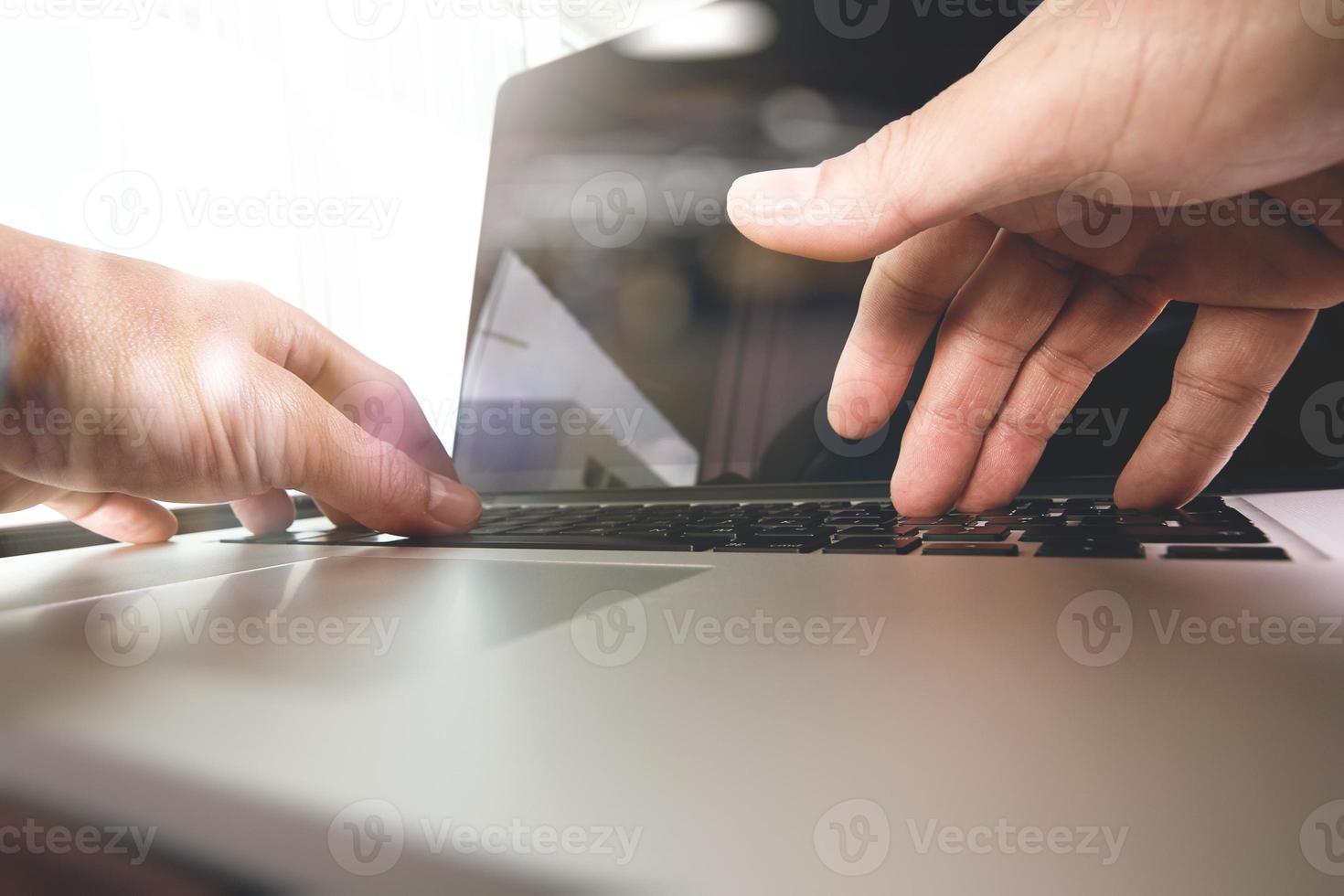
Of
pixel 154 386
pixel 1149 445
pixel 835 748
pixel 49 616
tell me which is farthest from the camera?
pixel 1149 445

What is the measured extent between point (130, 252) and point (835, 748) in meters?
1.97

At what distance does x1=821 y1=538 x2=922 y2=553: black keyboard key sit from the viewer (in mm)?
468

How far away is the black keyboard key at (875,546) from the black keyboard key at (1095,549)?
0.08m

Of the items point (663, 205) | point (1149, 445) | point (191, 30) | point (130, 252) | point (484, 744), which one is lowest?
point (484, 744)

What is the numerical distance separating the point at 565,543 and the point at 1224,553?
17.0 inches

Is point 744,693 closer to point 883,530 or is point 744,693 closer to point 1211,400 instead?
point 883,530

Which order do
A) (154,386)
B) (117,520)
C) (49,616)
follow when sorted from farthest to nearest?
(117,520) → (154,386) → (49,616)

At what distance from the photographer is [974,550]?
444 millimetres

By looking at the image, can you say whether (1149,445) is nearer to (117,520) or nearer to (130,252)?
(117,520)

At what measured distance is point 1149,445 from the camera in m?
0.65

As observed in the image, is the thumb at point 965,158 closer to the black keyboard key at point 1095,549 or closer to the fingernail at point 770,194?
the fingernail at point 770,194

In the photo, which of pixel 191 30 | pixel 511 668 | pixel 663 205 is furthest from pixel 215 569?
pixel 191 30

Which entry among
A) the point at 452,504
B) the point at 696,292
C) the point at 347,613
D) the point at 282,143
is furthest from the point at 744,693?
the point at 282,143

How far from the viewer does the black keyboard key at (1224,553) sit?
37cm
